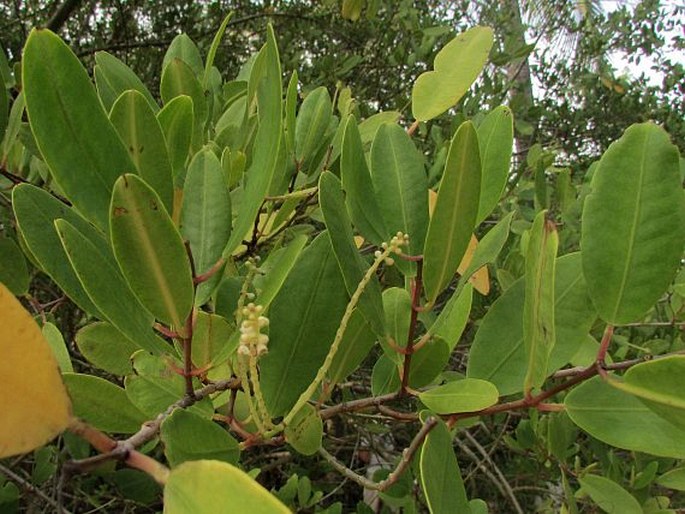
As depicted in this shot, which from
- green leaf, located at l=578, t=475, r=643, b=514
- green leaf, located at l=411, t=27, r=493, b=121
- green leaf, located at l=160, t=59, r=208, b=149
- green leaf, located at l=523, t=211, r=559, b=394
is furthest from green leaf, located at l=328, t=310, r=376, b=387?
green leaf, located at l=578, t=475, r=643, b=514

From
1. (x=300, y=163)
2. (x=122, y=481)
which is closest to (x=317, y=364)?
(x=300, y=163)

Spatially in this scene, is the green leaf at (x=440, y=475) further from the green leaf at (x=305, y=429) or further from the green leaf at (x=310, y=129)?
the green leaf at (x=310, y=129)

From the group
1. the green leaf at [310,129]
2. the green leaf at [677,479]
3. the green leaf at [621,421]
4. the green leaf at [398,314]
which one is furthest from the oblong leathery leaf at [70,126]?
the green leaf at [677,479]

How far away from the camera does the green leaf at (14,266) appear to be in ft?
2.58

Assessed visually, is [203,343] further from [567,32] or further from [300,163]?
[567,32]

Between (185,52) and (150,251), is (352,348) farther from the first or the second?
(185,52)

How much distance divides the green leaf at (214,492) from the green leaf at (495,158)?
0.32 m

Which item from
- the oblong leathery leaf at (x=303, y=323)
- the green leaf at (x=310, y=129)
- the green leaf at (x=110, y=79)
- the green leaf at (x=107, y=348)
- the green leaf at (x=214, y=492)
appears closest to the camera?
the green leaf at (x=214, y=492)

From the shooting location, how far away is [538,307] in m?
0.44

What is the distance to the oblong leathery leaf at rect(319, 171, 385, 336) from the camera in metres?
0.45

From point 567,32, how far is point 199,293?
5.74 metres

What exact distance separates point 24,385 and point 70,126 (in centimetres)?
17

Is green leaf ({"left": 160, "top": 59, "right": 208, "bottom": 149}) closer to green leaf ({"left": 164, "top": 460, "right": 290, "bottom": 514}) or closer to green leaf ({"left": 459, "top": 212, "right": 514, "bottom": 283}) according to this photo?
green leaf ({"left": 459, "top": 212, "right": 514, "bottom": 283})

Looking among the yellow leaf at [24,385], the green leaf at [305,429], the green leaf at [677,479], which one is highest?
the yellow leaf at [24,385]
